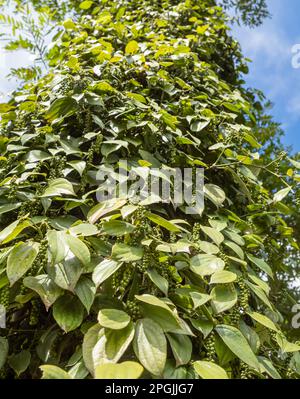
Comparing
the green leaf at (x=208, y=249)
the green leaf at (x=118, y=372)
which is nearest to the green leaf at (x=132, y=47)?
the green leaf at (x=208, y=249)

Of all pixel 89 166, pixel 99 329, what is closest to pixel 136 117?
pixel 89 166

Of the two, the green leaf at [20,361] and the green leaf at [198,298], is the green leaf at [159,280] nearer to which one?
the green leaf at [198,298]

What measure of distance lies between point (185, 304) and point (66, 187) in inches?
14.4

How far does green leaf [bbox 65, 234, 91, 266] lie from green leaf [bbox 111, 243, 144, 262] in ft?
0.15

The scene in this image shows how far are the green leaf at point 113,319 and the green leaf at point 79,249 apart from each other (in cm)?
10

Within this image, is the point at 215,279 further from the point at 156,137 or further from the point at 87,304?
the point at 156,137

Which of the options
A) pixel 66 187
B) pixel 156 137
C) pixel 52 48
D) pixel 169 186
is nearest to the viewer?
pixel 66 187

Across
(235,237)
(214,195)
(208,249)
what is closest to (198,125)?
(214,195)

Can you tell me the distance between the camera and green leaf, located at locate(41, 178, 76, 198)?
2.79 ft

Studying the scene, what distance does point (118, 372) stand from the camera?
0.53m

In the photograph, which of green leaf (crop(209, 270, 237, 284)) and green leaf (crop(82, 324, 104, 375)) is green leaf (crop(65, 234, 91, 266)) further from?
green leaf (crop(209, 270, 237, 284))
